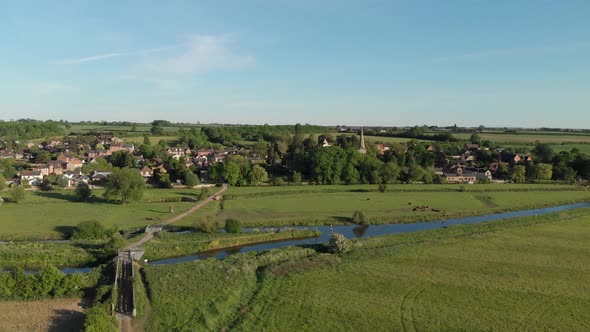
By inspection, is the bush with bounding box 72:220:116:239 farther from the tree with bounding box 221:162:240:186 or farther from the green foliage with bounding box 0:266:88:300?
the tree with bounding box 221:162:240:186

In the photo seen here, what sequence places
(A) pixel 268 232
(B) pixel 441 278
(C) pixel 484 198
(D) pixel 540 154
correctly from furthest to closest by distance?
1. (D) pixel 540 154
2. (C) pixel 484 198
3. (A) pixel 268 232
4. (B) pixel 441 278

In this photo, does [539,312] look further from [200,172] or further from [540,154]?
[540,154]

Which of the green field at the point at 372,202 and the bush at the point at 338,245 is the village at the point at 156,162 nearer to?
the green field at the point at 372,202

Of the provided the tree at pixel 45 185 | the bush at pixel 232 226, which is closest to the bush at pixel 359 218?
the bush at pixel 232 226

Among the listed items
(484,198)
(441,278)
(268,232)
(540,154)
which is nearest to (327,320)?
(441,278)

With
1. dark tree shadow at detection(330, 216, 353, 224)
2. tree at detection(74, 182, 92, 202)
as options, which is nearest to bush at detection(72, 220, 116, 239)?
tree at detection(74, 182, 92, 202)
